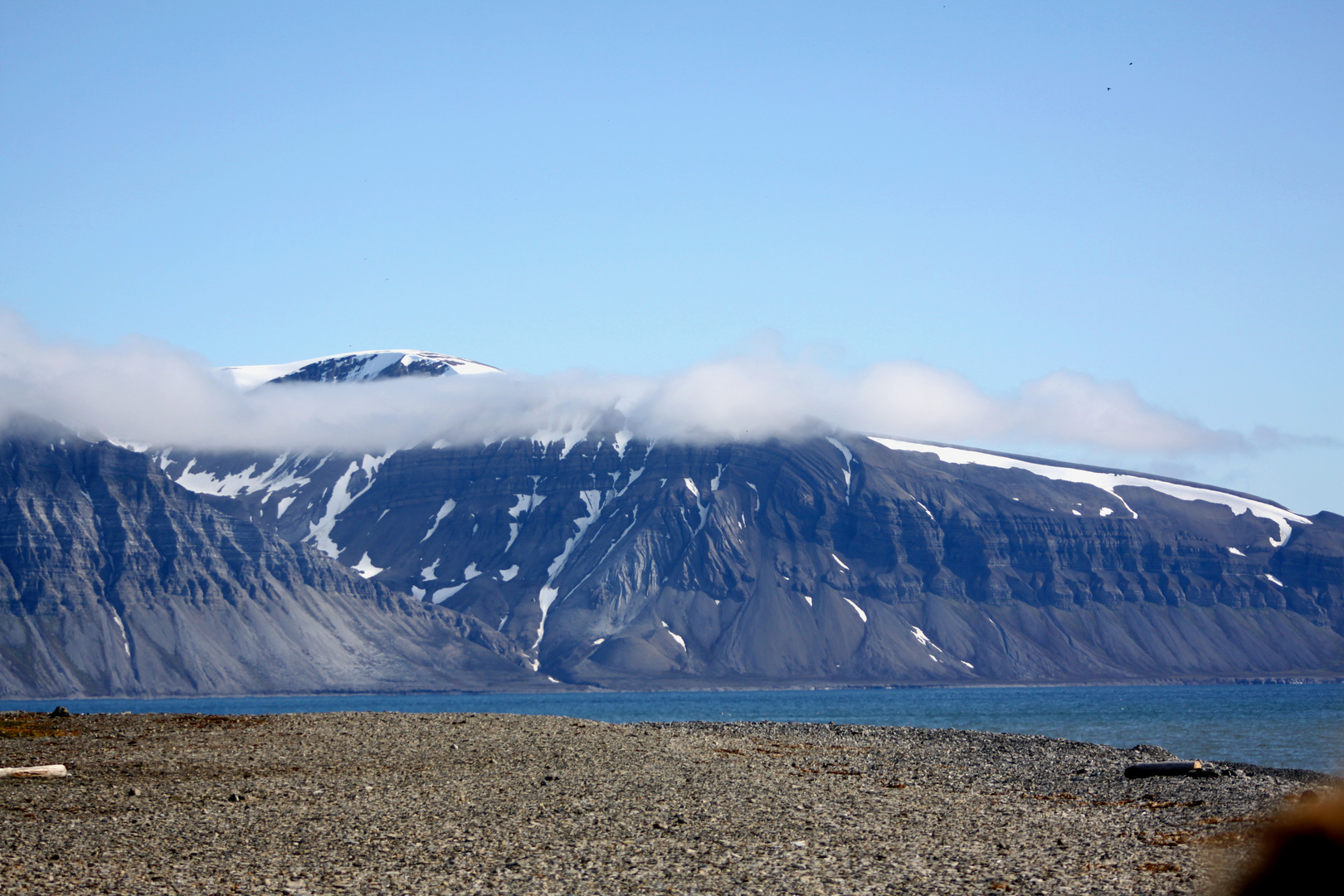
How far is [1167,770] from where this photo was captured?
33969 mm

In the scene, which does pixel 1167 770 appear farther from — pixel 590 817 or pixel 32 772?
pixel 32 772

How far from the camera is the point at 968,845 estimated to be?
2062 centimetres

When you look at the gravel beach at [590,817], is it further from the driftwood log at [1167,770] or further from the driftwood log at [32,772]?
the driftwood log at [1167,770]

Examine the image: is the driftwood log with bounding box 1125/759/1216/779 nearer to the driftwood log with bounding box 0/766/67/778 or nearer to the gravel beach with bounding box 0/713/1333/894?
the gravel beach with bounding box 0/713/1333/894

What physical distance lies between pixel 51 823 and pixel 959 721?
8316 centimetres

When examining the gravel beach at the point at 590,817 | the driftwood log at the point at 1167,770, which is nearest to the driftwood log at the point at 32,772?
the gravel beach at the point at 590,817

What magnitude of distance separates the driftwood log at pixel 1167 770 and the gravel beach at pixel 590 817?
58 cm

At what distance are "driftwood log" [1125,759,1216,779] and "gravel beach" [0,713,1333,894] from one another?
579mm

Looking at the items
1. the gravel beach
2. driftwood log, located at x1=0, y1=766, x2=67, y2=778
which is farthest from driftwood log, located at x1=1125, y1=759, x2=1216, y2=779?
driftwood log, located at x1=0, y1=766, x2=67, y2=778

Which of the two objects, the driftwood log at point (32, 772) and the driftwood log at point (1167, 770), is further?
the driftwood log at point (1167, 770)

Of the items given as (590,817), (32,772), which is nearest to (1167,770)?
(590,817)

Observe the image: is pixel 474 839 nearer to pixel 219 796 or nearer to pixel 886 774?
pixel 219 796

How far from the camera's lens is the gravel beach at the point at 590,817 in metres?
17.8

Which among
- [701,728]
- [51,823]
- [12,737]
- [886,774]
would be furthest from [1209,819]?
[12,737]
